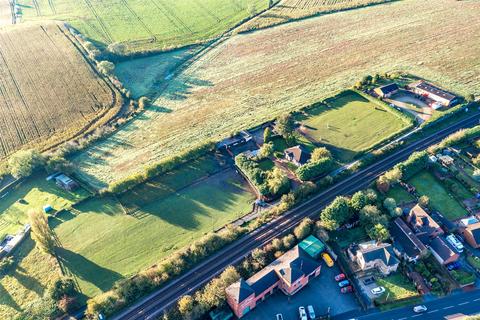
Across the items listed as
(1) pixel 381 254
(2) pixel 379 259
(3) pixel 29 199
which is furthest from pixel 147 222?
(1) pixel 381 254

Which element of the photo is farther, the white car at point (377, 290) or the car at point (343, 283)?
the car at point (343, 283)

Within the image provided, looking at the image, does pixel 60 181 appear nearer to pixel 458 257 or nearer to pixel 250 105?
pixel 250 105

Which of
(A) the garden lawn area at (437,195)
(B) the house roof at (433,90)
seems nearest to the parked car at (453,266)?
(A) the garden lawn area at (437,195)

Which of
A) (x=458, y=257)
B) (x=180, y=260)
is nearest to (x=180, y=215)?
(x=180, y=260)

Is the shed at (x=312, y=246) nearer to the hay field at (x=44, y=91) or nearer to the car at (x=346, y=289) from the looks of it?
the car at (x=346, y=289)

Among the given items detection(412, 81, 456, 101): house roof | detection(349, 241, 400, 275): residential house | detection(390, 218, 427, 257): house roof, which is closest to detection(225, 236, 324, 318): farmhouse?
detection(349, 241, 400, 275): residential house

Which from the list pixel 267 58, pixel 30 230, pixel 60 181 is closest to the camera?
pixel 30 230
